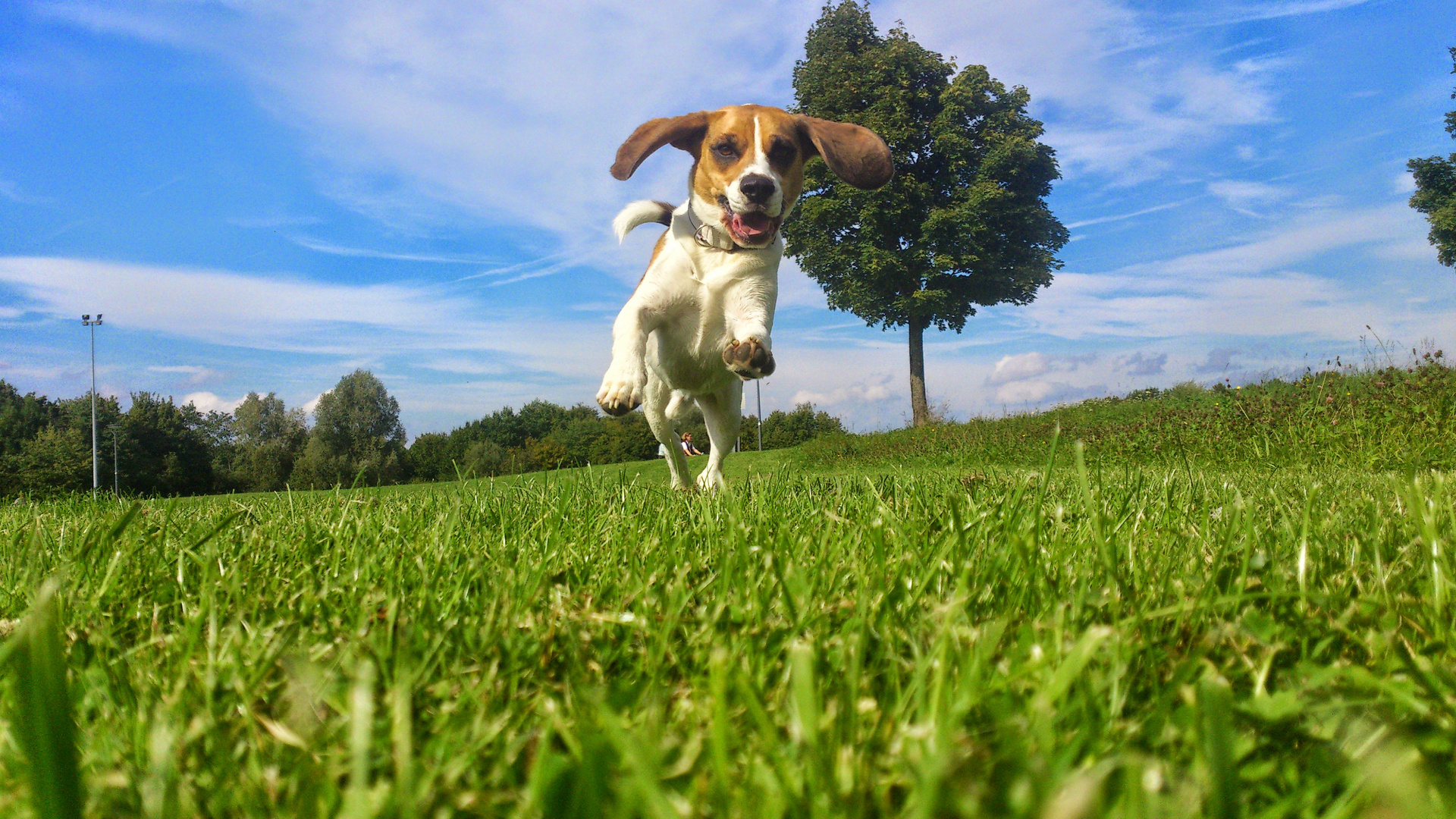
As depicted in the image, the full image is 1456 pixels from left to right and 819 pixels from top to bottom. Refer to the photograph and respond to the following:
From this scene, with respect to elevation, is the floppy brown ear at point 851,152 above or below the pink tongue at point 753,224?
above

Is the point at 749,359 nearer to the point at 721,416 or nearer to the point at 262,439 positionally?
the point at 721,416

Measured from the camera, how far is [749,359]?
3.65 metres

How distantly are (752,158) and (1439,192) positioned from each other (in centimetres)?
3538

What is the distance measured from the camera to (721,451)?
5414 millimetres

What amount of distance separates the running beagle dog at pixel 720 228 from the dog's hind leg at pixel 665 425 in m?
0.33

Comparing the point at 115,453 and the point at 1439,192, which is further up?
the point at 1439,192

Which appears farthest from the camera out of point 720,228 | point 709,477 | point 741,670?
point 709,477

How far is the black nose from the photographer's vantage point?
13.2 ft

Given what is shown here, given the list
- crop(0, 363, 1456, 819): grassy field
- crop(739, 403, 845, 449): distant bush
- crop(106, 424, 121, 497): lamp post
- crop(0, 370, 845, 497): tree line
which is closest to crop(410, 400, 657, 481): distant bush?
→ crop(0, 370, 845, 497): tree line

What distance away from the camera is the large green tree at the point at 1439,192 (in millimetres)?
28047

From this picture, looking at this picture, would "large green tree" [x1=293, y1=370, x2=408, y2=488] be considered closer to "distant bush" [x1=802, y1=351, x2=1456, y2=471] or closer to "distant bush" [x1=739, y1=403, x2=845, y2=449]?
"distant bush" [x1=739, y1=403, x2=845, y2=449]

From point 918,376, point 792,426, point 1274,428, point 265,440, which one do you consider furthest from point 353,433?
point 1274,428

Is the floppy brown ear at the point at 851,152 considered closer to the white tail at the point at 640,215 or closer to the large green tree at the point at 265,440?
the white tail at the point at 640,215

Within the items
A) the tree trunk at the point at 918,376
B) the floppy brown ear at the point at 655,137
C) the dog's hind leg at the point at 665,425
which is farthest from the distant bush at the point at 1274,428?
the tree trunk at the point at 918,376
